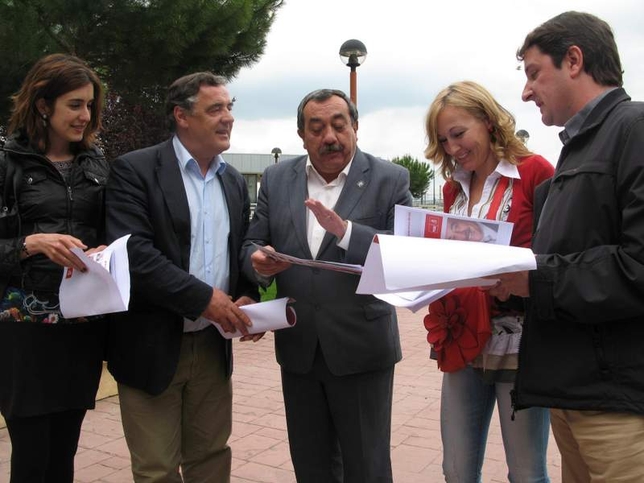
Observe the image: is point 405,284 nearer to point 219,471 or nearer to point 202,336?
point 202,336

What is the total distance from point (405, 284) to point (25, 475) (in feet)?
6.28

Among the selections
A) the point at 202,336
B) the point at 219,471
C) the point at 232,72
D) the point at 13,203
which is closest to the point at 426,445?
the point at 219,471

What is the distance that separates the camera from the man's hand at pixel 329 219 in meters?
2.52

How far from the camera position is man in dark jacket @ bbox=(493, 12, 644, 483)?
5.69ft

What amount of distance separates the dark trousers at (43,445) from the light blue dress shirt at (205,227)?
666 millimetres

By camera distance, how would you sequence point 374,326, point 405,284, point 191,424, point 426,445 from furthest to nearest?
point 426,445 < point 191,424 < point 374,326 < point 405,284

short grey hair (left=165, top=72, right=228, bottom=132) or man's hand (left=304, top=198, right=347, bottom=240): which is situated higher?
short grey hair (left=165, top=72, right=228, bottom=132)

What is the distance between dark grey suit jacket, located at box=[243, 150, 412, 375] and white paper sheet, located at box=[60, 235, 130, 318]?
0.68 metres

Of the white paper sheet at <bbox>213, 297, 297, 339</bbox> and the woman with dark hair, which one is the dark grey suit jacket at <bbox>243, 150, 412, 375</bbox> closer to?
the white paper sheet at <bbox>213, 297, 297, 339</bbox>

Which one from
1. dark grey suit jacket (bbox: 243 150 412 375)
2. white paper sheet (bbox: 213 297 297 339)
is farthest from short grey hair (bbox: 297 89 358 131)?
white paper sheet (bbox: 213 297 297 339)

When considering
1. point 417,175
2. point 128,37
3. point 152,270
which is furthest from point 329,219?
point 417,175

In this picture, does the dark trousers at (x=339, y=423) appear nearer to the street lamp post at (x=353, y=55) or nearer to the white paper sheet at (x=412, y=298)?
the white paper sheet at (x=412, y=298)

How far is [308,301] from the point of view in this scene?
112 inches

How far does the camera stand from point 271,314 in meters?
2.75
